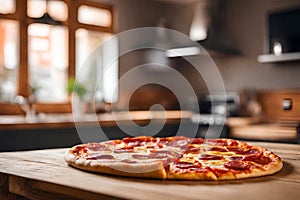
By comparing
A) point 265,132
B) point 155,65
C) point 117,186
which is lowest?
point 265,132

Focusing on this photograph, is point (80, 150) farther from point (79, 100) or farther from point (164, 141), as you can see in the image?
point (79, 100)

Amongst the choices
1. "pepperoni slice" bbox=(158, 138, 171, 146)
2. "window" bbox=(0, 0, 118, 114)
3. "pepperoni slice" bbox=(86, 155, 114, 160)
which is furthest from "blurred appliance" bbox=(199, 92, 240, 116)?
"pepperoni slice" bbox=(86, 155, 114, 160)

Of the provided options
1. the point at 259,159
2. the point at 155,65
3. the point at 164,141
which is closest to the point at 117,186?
the point at 259,159

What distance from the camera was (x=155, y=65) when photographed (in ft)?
20.5

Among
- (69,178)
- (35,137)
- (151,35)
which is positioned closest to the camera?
(69,178)

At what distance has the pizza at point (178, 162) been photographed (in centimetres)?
125

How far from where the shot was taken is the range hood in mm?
5480

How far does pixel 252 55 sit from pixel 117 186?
4.79 meters

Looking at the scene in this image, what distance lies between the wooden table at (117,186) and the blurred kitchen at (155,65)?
2348 millimetres

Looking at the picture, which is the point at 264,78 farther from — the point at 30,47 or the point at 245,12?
the point at 30,47

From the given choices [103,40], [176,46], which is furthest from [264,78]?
[103,40]

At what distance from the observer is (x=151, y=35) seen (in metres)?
6.21

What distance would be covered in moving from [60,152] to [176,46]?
465cm

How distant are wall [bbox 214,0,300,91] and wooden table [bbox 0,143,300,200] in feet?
13.1
